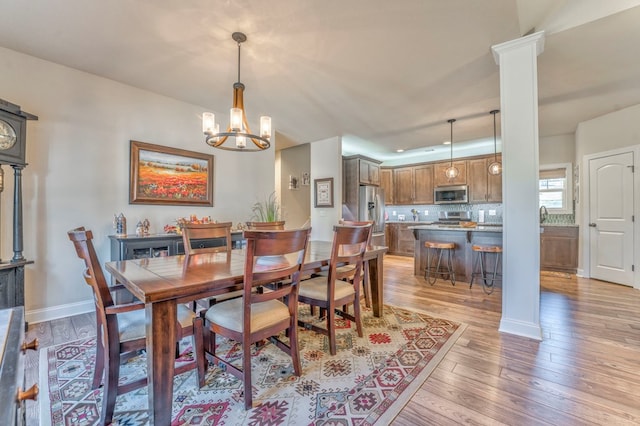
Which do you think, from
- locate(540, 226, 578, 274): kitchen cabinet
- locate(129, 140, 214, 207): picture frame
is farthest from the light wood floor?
locate(540, 226, 578, 274): kitchen cabinet

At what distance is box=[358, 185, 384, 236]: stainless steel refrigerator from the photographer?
6023mm

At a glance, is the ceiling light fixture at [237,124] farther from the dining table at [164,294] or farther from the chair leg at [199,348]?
the chair leg at [199,348]

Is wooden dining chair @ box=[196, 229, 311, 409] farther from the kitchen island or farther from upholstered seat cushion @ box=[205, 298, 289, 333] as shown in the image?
the kitchen island

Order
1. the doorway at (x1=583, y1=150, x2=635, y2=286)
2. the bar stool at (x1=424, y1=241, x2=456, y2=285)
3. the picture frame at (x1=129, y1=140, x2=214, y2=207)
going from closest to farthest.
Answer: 1. the picture frame at (x1=129, y1=140, x2=214, y2=207)
2. the doorway at (x1=583, y1=150, x2=635, y2=286)
3. the bar stool at (x1=424, y1=241, x2=456, y2=285)

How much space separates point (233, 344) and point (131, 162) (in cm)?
256

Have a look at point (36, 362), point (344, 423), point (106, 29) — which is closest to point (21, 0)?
point (106, 29)

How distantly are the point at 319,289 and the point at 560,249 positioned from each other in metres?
5.23

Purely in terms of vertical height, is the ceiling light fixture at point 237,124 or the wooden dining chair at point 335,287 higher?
the ceiling light fixture at point 237,124

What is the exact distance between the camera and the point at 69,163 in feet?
9.62

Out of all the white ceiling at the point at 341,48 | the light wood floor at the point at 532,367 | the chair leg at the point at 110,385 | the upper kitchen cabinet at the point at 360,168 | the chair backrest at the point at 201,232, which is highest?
the white ceiling at the point at 341,48

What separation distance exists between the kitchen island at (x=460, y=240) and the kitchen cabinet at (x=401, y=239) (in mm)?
2027

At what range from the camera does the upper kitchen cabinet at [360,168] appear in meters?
6.14

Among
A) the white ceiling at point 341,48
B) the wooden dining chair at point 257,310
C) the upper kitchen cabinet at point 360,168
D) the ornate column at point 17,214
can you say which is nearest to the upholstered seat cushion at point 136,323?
the wooden dining chair at point 257,310

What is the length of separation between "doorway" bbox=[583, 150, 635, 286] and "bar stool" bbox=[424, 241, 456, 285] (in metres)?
2.36
